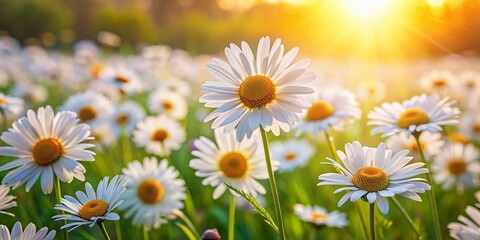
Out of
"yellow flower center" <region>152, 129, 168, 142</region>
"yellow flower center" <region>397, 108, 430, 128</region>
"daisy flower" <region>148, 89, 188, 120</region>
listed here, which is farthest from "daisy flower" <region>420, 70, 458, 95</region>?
"yellow flower center" <region>152, 129, 168, 142</region>

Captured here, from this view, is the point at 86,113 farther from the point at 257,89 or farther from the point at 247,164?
the point at 257,89

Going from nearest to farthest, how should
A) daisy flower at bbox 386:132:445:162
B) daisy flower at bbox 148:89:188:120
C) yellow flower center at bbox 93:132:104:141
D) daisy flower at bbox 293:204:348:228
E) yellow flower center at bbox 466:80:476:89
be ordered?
1. daisy flower at bbox 293:204:348:228
2. daisy flower at bbox 386:132:445:162
3. yellow flower center at bbox 93:132:104:141
4. daisy flower at bbox 148:89:188:120
5. yellow flower center at bbox 466:80:476:89

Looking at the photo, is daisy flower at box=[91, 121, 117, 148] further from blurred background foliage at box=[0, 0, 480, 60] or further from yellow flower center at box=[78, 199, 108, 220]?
blurred background foliage at box=[0, 0, 480, 60]

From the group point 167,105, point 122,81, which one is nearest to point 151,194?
point 122,81

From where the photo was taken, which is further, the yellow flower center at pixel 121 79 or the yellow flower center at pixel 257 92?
the yellow flower center at pixel 121 79

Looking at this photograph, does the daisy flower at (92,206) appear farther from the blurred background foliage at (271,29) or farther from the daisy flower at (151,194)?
the blurred background foliage at (271,29)

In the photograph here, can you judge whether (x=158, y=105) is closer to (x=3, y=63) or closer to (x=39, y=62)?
(x=39, y=62)

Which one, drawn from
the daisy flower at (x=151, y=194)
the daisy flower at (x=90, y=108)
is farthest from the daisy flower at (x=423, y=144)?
the daisy flower at (x=90, y=108)

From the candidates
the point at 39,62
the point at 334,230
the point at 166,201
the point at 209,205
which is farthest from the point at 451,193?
the point at 39,62
